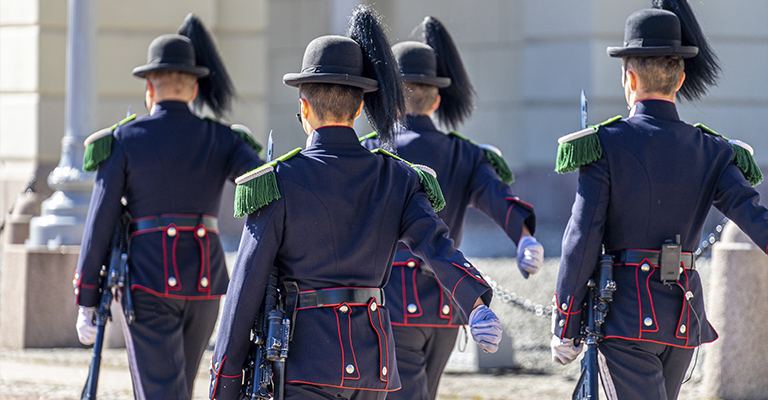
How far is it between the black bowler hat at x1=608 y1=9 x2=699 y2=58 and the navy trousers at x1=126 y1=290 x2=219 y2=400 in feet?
7.05

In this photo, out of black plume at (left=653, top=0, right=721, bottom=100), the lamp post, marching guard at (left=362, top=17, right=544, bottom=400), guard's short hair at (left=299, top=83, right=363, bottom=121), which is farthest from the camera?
the lamp post

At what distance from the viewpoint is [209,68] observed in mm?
5211

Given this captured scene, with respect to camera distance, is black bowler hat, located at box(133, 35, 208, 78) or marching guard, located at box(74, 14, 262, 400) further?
black bowler hat, located at box(133, 35, 208, 78)

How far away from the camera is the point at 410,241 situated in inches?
125

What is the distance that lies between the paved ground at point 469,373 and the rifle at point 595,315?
7.69 feet

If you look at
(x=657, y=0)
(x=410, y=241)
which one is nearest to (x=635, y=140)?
(x=657, y=0)

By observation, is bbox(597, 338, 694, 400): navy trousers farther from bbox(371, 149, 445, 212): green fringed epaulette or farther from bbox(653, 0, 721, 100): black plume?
bbox(653, 0, 721, 100): black plume

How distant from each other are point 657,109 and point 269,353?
1720 millimetres

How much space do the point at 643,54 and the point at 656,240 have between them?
676 millimetres

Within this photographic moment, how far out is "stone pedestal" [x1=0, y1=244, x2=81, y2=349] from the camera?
7.34 m

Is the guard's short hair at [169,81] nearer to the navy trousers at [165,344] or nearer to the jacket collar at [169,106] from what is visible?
the jacket collar at [169,106]

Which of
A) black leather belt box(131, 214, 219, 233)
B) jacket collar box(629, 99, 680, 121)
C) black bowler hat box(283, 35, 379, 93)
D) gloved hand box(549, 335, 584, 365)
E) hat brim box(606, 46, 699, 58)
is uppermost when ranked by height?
hat brim box(606, 46, 699, 58)

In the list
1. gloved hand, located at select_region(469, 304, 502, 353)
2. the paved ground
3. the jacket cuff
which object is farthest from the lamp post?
gloved hand, located at select_region(469, 304, 502, 353)

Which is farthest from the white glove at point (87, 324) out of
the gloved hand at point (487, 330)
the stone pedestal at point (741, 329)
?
the stone pedestal at point (741, 329)
